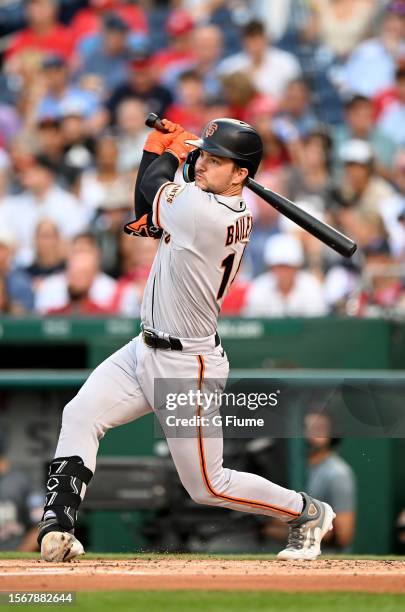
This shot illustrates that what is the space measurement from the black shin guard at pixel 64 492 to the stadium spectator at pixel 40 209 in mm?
5211

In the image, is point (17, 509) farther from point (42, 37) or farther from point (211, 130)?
point (42, 37)

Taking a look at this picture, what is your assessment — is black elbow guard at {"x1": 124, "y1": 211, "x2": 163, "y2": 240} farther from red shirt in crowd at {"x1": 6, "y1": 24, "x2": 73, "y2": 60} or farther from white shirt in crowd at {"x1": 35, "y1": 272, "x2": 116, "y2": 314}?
red shirt in crowd at {"x1": 6, "y1": 24, "x2": 73, "y2": 60}

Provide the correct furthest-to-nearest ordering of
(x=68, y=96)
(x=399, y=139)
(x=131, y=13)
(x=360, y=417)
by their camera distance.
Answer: (x=131, y=13) → (x=68, y=96) → (x=399, y=139) → (x=360, y=417)

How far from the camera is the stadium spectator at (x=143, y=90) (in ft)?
38.3

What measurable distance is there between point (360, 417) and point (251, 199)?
10.1 ft

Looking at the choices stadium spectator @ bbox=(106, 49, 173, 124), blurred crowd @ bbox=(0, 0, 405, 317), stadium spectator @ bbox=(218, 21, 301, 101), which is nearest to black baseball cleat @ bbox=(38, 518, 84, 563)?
blurred crowd @ bbox=(0, 0, 405, 317)

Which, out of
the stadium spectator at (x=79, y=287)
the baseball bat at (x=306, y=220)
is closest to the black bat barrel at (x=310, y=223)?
the baseball bat at (x=306, y=220)

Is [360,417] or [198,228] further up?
[198,228]

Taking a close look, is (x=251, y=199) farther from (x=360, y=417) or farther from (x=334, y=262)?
(x=360, y=417)

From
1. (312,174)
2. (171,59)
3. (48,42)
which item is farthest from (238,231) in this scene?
(48,42)

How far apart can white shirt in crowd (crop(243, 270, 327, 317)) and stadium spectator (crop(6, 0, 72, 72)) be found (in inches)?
182

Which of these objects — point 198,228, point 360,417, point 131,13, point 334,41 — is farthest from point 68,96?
point 198,228

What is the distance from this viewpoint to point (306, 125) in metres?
11.6

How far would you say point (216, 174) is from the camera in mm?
5375
